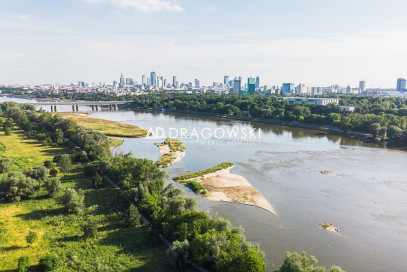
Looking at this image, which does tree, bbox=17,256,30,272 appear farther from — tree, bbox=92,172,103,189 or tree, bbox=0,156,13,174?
tree, bbox=0,156,13,174

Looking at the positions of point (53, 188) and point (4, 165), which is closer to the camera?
point (53, 188)

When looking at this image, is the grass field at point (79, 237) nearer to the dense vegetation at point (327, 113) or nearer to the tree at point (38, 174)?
the tree at point (38, 174)

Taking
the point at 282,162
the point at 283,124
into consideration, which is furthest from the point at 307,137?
the point at 282,162

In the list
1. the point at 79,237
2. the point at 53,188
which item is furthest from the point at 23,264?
the point at 53,188

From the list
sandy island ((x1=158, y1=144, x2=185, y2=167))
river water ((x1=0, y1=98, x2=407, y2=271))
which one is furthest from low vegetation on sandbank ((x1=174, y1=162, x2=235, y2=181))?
sandy island ((x1=158, y1=144, x2=185, y2=167))

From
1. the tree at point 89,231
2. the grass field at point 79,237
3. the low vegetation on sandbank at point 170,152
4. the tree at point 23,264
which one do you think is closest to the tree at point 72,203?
the grass field at point 79,237

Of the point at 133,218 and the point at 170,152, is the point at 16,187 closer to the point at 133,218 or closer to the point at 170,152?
the point at 133,218
